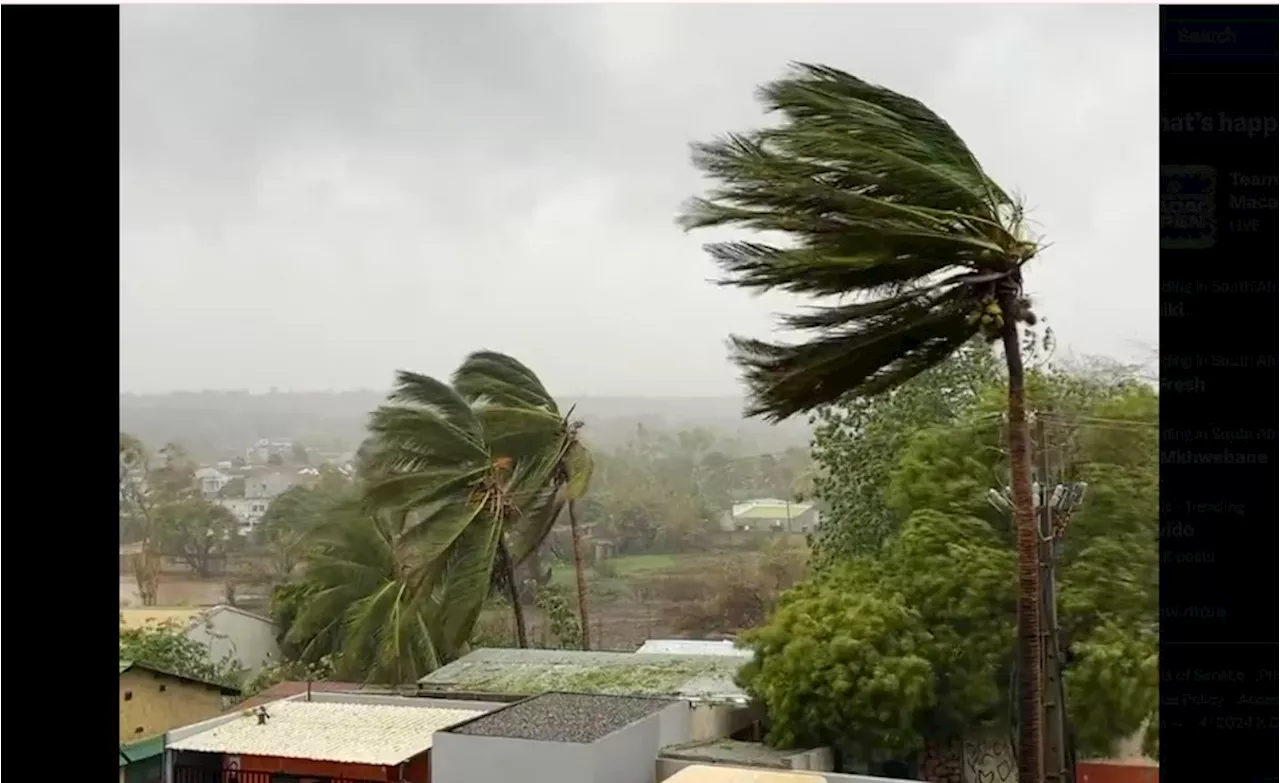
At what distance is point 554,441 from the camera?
12.2ft

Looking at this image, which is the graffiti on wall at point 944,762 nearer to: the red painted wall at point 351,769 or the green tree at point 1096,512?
the green tree at point 1096,512

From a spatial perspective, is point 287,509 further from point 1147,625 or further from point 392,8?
point 1147,625

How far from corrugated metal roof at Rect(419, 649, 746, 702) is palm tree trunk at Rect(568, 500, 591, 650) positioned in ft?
0.88

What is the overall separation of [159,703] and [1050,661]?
8.25 ft

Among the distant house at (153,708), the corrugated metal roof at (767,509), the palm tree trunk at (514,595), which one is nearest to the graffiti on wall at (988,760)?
the corrugated metal roof at (767,509)

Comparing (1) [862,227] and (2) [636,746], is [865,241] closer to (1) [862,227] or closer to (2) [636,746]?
(1) [862,227]

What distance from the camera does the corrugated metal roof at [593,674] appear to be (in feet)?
9.32

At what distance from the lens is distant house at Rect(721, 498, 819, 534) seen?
10.5ft

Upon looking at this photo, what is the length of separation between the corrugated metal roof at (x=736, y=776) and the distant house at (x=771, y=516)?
1.21 m

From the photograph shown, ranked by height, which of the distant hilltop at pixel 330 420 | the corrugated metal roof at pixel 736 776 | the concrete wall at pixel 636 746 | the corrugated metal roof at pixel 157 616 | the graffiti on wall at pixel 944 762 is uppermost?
the distant hilltop at pixel 330 420

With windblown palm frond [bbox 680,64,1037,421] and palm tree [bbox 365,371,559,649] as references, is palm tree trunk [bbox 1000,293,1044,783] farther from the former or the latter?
palm tree [bbox 365,371,559,649]
